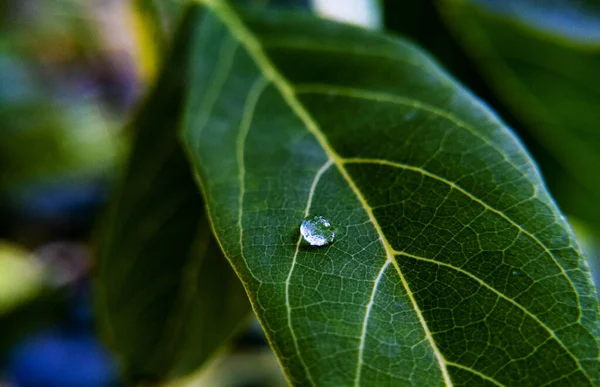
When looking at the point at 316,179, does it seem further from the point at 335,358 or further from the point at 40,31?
the point at 40,31

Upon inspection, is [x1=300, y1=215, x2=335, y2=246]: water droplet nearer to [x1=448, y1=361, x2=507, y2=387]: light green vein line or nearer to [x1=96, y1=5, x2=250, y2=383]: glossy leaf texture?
[x1=448, y1=361, x2=507, y2=387]: light green vein line

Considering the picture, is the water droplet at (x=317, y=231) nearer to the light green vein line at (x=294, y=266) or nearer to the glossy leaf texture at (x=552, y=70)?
the light green vein line at (x=294, y=266)

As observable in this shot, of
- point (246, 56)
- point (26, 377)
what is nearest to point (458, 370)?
point (246, 56)

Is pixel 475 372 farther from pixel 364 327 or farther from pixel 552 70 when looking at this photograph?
pixel 552 70

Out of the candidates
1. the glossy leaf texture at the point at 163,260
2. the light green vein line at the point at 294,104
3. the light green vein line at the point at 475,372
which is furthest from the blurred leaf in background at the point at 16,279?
the light green vein line at the point at 475,372

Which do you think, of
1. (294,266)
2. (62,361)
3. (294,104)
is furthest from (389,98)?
(62,361)

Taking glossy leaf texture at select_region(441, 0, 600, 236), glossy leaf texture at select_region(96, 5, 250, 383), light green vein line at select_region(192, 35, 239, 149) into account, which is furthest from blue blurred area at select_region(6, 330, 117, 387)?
glossy leaf texture at select_region(441, 0, 600, 236)
